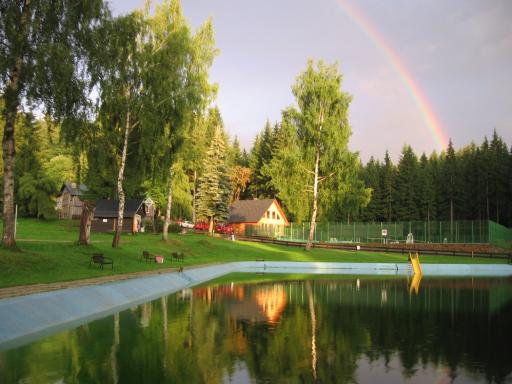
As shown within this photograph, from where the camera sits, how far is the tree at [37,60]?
2225cm

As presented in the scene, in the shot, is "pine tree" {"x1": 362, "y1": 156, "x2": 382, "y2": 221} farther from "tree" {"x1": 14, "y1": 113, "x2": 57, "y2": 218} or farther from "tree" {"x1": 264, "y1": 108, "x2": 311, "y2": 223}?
"tree" {"x1": 14, "y1": 113, "x2": 57, "y2": 218}

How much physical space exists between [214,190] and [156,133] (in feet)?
137

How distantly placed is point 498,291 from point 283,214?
68.0m

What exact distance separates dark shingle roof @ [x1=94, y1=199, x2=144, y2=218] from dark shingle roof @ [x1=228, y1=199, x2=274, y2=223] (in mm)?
26159

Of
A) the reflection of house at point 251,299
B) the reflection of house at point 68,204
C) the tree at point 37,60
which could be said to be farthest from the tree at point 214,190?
the tree at point 37,60

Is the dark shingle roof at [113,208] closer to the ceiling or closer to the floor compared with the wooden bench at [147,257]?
closer to the ceiling

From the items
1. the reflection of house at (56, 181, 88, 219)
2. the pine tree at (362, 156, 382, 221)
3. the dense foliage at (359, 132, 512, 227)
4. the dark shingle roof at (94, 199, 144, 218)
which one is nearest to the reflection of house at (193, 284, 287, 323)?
the dark shingle roof at (94, 199, 144, 218)

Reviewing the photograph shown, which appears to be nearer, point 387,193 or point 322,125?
point 322,125

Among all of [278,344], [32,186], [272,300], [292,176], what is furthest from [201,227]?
[278,344]

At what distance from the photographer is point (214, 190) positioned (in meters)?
77.9

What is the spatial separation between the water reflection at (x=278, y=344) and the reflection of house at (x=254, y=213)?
66109 millimetres

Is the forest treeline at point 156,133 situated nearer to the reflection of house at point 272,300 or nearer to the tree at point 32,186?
the tree at point 32,186

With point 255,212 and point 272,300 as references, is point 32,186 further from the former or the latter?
point 272,300

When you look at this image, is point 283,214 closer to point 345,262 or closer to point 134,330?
point 345,262
